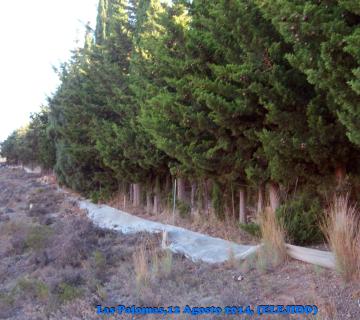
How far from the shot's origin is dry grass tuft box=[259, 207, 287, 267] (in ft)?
23.5

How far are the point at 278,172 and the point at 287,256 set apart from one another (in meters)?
1.63

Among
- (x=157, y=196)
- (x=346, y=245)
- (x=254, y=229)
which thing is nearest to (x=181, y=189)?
(x=157, y=196)

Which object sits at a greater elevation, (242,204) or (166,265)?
(242,204)

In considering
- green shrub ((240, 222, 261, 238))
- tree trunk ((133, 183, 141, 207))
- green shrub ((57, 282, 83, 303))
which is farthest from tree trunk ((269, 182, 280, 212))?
tree trunk ((133, 183, 141, 207))

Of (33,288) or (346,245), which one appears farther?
(33,288)

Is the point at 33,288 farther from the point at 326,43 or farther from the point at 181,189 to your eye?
the point at 181,189

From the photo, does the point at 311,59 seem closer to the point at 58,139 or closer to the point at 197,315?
the point at 197,315

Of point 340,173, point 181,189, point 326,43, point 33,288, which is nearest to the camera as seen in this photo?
point 326,43

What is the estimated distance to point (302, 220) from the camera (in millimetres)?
8062

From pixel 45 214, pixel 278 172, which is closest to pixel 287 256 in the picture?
pixel 278 172

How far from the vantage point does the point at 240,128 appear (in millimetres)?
8742

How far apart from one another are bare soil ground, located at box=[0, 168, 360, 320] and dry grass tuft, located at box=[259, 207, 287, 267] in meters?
0.14

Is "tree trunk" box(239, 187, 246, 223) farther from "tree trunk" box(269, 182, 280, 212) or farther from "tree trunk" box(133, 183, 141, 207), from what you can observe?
"tree trunk" box(133, 183, 141, 207)

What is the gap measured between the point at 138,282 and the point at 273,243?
7.15 feet
